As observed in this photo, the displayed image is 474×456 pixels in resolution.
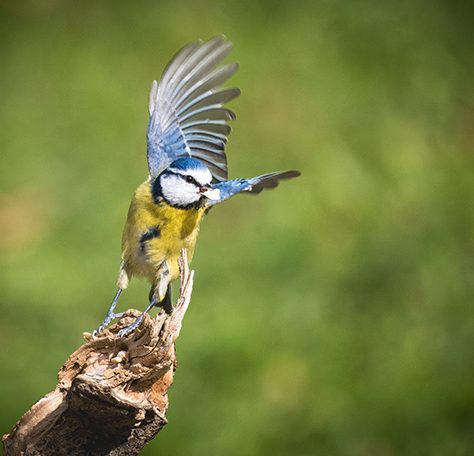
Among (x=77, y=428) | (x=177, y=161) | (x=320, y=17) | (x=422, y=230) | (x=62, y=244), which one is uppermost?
(x=320, y=17)

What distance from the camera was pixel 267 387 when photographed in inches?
184

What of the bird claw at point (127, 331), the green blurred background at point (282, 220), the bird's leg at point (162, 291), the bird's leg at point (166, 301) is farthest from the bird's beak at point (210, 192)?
the green blurred background at point (282, 220)

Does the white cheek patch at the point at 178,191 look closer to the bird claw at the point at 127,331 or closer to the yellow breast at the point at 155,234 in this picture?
the yellow breast at the point at 155,234

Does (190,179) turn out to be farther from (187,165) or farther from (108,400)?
(108,400)

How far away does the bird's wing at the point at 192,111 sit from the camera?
3.69 meters

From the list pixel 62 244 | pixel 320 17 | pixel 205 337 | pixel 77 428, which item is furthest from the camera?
pixel 320 17

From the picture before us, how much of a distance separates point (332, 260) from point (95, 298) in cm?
131

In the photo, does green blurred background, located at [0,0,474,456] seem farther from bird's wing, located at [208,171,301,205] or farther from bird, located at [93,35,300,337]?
bird's wing, located at [208,171,301,205]

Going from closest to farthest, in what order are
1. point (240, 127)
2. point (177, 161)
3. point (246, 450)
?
point (177, 161), point (246, 450), point (240, 127)

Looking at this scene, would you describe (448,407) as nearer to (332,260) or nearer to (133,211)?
(332,260)

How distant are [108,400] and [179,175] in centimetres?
89

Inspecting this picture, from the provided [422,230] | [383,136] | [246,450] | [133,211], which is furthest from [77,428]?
[383,136]

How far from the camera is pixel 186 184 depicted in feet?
10.7

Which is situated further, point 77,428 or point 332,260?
point 332,260
